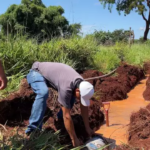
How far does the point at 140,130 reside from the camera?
378 centimetres

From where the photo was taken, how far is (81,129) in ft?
13.6

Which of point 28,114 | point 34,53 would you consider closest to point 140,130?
point 28,114

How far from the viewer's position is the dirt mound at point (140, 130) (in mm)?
3316

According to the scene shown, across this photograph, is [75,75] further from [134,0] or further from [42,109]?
[134,0]

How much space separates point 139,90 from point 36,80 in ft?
18.3

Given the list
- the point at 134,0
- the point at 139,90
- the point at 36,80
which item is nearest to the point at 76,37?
the point at 139,90

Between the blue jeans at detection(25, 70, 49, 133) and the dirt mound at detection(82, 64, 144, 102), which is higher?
the blue jeans at detection(25, 70, 49, 133)

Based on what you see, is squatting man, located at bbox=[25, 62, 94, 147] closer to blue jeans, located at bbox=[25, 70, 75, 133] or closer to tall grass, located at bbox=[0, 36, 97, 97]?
blue jeans, located at bbox=[25, 70, 75, 133]

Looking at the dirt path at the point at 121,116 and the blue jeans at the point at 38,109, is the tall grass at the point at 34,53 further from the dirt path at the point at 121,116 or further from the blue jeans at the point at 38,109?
the dirt path at the point at 121,116

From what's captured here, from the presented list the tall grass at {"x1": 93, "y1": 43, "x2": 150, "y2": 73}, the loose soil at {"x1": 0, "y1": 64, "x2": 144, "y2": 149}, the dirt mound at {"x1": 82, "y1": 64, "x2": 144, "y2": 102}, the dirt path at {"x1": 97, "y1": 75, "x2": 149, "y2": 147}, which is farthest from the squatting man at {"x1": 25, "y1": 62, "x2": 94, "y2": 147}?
the tall grass at {"x1": 93, "y1": 43, "x2": 150, "y2": 73}

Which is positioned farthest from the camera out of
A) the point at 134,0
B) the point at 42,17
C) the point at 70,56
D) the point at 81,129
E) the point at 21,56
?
the point at 134,0

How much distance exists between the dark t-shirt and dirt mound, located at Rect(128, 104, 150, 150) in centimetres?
109

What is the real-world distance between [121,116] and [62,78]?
2727 millimetres

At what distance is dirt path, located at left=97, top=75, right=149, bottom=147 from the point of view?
14.3ft
